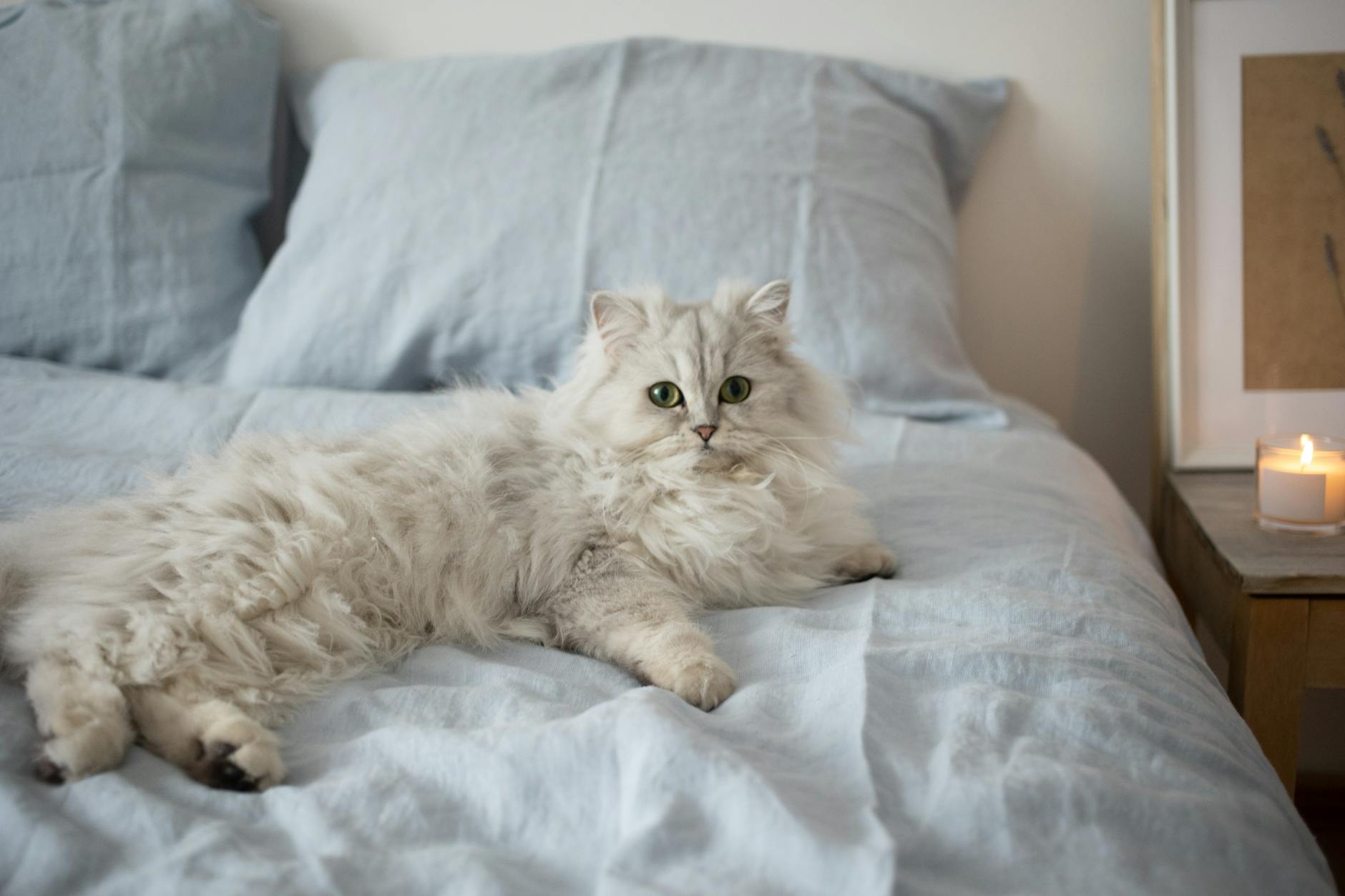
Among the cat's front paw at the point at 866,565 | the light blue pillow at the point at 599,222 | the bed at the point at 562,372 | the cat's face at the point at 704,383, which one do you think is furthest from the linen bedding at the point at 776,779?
the light blue pillow at the point at 599,222

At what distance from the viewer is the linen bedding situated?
67cm

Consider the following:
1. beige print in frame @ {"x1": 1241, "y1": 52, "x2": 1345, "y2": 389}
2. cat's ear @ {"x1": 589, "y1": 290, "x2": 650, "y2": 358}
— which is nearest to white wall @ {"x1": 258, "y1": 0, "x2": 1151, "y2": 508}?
beige print in frame @ {"x1": 1241, "y1": 52, "x2": 1345, "y2": 389}

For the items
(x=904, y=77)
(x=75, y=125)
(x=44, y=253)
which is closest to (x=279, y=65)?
(x=75, y=125)

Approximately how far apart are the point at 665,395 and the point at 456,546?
0.35m

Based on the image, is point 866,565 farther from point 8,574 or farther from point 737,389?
point 8,574

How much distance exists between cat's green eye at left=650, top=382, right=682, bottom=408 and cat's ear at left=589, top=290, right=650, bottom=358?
91 millimetres

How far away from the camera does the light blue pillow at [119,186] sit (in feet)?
6.41

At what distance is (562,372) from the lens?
6.05 feet

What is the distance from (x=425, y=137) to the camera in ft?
6.52

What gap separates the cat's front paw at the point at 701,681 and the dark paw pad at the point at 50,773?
54cm

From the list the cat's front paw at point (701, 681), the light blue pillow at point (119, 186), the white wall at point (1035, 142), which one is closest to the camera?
the cat's front paw at point (701, 681)

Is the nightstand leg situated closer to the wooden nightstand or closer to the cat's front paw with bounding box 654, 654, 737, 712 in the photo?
the wooden nightstand

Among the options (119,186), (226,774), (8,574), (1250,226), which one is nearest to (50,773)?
(226,774)

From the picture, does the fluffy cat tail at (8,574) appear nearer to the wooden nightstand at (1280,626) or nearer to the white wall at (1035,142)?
the wooden nightstand at (1280,626)
